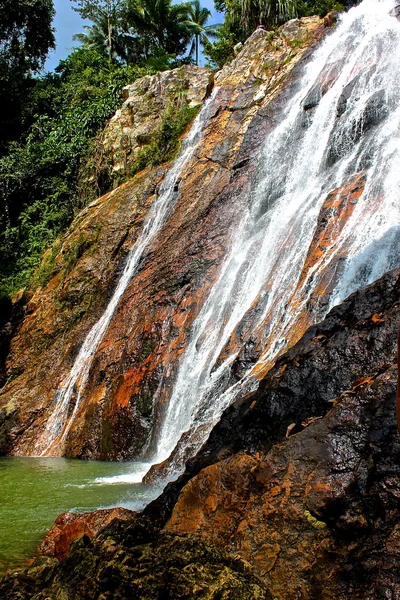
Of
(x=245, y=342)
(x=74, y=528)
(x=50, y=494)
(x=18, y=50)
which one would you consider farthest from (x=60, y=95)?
(x=74, y=528)

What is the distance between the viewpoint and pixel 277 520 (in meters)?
3.33

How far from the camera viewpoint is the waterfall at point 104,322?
42.4ft

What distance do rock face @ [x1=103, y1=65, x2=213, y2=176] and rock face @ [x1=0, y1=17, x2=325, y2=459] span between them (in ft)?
5.77

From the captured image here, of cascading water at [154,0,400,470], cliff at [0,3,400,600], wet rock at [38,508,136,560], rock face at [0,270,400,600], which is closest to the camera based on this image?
→ rock face at [0,270,400,600]

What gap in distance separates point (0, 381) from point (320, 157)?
39.8ft

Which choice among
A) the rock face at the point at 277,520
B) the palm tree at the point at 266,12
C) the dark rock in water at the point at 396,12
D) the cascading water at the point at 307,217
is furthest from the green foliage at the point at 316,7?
the rock face at the point at 277,520

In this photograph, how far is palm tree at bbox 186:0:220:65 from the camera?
3625 centimetres

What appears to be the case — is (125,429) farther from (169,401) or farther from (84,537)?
(84,537)

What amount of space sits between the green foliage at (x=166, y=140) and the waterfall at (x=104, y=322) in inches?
26.8

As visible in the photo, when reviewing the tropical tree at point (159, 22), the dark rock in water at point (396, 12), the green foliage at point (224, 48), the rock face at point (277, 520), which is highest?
the tropical tree at point (159, 22)

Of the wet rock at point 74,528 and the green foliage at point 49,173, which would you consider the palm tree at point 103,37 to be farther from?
the wet rock at point 74,528

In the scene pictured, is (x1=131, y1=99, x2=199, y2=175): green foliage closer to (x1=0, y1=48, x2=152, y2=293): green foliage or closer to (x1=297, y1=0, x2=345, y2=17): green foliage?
(x1=0, y1=48, x2=152, y2=293): green foliage

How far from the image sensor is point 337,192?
11.0 meters

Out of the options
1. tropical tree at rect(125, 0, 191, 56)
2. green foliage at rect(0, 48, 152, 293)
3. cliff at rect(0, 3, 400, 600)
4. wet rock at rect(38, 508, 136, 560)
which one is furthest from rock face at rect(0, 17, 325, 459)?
tropical tree at rect(125, 0, 191, 56)
